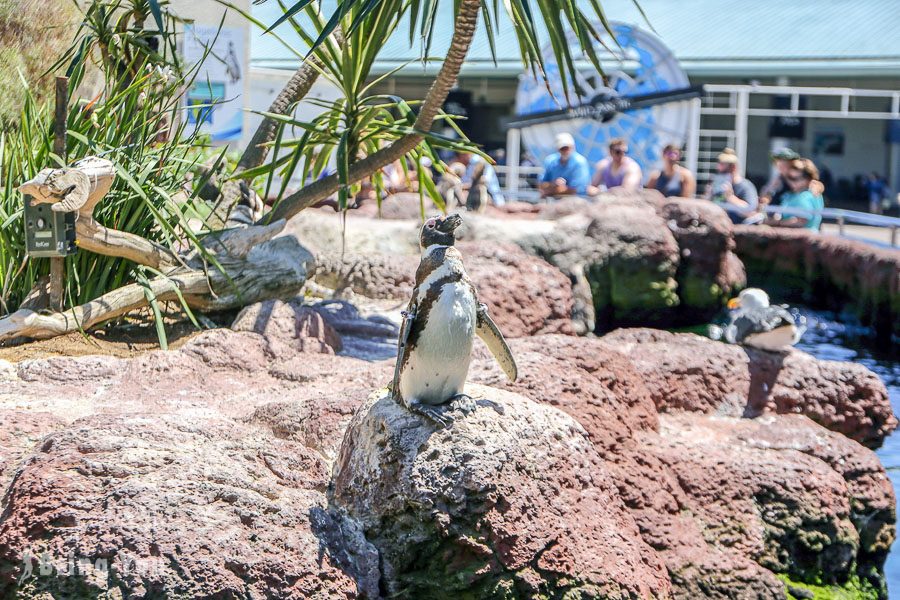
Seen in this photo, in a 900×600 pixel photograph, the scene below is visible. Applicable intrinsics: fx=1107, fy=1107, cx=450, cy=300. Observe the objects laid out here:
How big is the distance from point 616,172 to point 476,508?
9.67 metres

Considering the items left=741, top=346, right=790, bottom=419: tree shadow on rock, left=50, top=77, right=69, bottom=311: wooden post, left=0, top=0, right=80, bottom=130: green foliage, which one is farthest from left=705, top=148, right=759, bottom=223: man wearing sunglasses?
left=50, top=77, right=69, bottom=311: wooden post

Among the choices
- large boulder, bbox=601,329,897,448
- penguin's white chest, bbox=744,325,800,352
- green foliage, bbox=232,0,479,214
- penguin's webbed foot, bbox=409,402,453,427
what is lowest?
large boulder, bbox=601,329,897,448

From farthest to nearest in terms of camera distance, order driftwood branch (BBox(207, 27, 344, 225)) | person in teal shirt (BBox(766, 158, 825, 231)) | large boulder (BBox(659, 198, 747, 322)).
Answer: person in teal shirt (BBox(766, 158, 825, 231)), large boulder (BBox(659, 198, 747, 322)), driftwood branch (BBox(207, 27, 344, 225))

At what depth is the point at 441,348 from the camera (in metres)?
3.69

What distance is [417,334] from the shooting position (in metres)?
3.72

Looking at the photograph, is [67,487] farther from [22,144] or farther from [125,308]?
[22,144]

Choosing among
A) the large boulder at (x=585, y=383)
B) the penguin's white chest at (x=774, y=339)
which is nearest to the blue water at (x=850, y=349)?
the penguin's white chest at (x=774, y=339)

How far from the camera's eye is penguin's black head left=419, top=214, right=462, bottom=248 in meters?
3.80

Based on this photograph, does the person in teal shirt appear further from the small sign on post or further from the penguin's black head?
the penguin's black head

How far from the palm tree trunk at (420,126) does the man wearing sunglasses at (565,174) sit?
627cm

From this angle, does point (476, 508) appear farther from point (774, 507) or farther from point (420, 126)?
point (420, 126)

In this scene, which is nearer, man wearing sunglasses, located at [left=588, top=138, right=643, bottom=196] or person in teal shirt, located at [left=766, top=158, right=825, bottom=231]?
person in teal shirt, located at [left=766, top=158, right=825, bottom=231]

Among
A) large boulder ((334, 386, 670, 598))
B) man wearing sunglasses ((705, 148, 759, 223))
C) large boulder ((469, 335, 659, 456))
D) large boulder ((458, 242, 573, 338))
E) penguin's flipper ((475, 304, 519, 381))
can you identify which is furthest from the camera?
man wearing sunglasses ((705, 148, 759, 223))

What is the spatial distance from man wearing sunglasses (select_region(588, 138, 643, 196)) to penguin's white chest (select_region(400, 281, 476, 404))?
903cm
